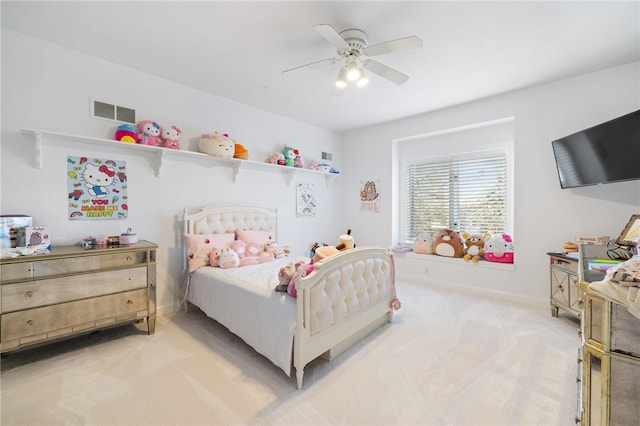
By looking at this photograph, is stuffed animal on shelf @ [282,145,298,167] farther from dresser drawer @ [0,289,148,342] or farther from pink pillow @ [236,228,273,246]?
dresser drawer @ [0,289,148,342]

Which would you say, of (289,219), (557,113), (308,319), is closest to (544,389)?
(308,319)

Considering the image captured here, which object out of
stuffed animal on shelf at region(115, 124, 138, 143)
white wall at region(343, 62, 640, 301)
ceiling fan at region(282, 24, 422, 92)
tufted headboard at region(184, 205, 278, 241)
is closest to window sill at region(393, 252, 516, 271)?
white wall at region(343, 62, 640, 301)

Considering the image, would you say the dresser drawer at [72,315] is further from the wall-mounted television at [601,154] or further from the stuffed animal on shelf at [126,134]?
the wall-mounted television at [601,154]

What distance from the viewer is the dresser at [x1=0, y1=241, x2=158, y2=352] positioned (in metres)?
2.02

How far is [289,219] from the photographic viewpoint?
14.9ft

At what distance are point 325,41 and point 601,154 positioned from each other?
2.78m

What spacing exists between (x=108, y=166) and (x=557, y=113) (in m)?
5.10

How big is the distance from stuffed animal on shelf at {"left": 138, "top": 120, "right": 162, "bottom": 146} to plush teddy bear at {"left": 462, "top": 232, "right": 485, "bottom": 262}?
172 inches

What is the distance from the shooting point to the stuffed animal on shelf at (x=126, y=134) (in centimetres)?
276

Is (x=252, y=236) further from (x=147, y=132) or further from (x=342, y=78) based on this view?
(x=342, y=78)

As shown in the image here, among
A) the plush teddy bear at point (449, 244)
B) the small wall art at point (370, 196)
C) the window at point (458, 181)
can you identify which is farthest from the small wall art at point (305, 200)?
the plush teddy bear at point (449, 244)

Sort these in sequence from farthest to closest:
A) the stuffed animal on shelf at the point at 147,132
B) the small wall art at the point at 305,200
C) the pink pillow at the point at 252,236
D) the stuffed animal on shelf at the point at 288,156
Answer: the small wall art at the point at 305,200 < the stuffed animal on shelf at the point at 288,156 < the pink pillow at the point at 252,236 < the stuffed animal on shelf at the point at 147,132

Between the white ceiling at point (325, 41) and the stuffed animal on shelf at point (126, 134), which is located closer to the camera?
the white ceiling at point (325, 41)

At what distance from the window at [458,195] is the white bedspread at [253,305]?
9.86ft
